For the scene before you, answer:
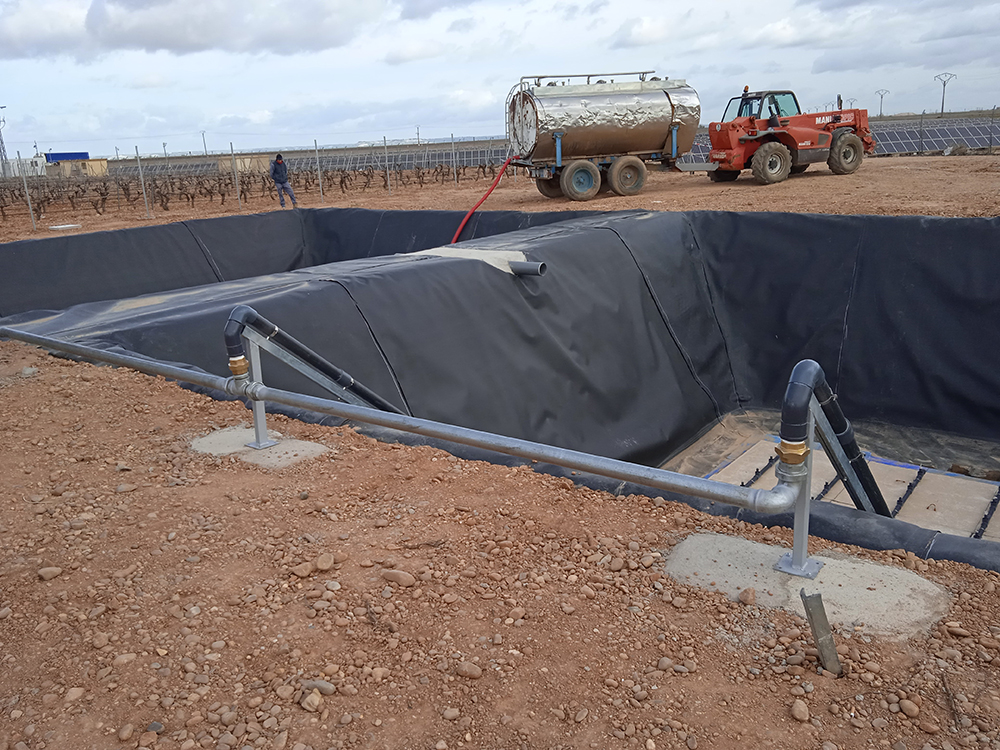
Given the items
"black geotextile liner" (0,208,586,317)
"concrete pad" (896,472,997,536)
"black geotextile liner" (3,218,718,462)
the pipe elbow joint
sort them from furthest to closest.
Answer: "black geotextile liner" (0,208,586,317), "concrete pad" (896,472,997,536), "black geotextile liner" (3,218,718,462), the pipe elbow joint

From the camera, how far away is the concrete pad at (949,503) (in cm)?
672

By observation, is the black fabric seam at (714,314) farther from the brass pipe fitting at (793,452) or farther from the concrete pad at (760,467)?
the brass pipe fitting at (793,452)

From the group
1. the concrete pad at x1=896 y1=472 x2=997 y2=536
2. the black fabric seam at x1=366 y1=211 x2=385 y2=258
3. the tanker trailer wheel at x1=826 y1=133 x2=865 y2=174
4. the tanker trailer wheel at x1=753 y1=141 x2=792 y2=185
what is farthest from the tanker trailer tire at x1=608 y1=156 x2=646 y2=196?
the concrete pad at x1=896 y1=472 x2=997 y2=536

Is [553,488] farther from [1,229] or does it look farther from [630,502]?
[1,229]

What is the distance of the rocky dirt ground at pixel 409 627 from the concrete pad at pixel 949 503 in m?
4.58

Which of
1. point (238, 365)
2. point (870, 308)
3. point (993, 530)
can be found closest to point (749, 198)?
point (870, 308)

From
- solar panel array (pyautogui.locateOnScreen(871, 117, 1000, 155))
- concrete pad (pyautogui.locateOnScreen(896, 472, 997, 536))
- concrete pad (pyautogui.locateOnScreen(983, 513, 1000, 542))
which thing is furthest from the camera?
solar panel array (pyautogui.locateOnScreen(871, 117, 1000, 155))

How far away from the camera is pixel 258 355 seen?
3.92 metres

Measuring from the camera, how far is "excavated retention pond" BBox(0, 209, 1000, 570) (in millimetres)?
6570

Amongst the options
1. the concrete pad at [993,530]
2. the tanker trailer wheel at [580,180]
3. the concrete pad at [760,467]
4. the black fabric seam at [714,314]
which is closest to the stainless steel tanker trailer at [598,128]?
the tanker trailer wheel at [580,180]

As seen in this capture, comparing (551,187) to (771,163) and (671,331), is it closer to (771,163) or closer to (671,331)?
(771,163)

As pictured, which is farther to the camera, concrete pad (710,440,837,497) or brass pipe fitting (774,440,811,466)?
concrete pad (710,440,837,497)

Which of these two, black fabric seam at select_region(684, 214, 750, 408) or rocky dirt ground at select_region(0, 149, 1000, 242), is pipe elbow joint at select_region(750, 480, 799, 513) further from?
rocky dirt ground at select_region(0, 149, 1000, 242)

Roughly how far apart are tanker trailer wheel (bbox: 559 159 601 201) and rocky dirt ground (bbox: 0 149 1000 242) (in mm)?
320
